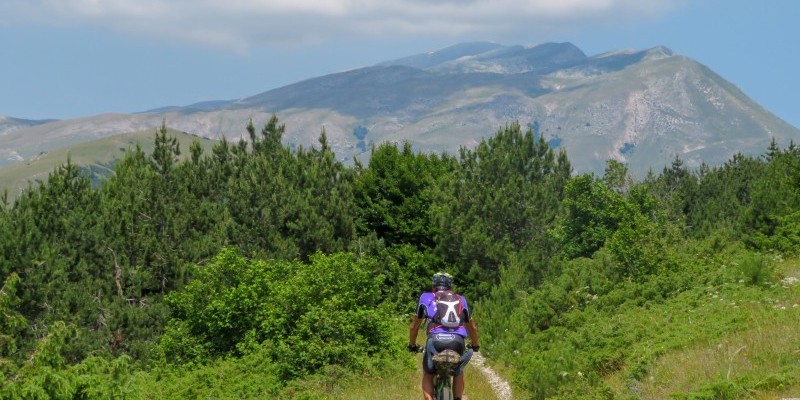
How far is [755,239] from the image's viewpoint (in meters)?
28.8

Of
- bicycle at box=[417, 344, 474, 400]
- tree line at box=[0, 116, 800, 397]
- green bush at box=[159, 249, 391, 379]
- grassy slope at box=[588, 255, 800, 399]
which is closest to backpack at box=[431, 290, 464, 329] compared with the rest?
bicycle at box=[417, 344, 474, 400]

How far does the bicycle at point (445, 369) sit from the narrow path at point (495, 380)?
7191 millimetres

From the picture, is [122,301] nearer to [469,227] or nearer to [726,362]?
[469,227]

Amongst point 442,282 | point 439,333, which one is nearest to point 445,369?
point 439,333

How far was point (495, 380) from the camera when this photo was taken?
2284 cm

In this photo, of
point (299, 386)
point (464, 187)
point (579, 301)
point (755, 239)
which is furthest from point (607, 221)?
point (299, 386)

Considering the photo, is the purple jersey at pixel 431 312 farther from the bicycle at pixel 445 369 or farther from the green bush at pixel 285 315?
the green bush at pixel 285 315

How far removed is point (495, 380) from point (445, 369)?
37.1 feet

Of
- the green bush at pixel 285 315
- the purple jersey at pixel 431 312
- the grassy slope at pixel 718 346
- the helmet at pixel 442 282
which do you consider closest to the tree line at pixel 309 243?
the green bush at pixel 285 315

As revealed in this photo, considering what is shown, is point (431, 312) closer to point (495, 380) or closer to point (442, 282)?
point (442, 282)

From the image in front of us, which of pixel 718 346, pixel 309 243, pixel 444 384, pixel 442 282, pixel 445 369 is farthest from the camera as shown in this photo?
pixel 309 243

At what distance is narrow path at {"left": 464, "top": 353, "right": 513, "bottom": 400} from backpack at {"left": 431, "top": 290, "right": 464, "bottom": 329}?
25.2 feet

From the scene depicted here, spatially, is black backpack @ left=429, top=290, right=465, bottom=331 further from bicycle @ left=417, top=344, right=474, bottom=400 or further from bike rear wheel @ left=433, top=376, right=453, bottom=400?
bike rear wheel @ left=433, top=376, right=453, bottom=400

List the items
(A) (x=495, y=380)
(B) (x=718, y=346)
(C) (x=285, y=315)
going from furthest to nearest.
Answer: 1. (C) (x=285, y=315)
2. (A) (x=495, y=380)
3. (B) (x=718, y=346)
